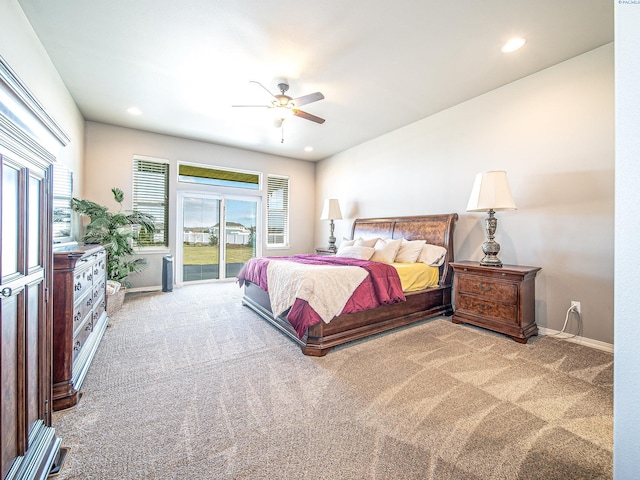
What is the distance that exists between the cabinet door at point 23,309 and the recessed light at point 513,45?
12.1 feet

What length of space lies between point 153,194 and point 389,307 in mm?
4710

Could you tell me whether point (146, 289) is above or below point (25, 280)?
below

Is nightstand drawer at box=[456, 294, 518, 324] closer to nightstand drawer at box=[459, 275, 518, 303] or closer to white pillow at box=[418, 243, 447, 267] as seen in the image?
nightstand drawer at box=[459, 275, 518, 303]

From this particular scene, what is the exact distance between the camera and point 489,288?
9.96 feet

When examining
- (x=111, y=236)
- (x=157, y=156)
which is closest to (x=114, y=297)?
(x=111, y=236)

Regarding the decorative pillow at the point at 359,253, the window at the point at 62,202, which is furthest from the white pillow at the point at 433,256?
the window at the point at 62,202

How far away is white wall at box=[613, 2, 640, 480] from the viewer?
706 millimetres

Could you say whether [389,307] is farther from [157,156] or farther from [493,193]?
[157,156]

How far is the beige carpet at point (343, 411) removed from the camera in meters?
1.33

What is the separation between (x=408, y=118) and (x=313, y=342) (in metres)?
3.70

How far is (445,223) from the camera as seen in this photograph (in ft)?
12.6

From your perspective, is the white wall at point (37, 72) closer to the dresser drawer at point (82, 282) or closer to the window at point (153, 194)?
the window at point (153, 194)

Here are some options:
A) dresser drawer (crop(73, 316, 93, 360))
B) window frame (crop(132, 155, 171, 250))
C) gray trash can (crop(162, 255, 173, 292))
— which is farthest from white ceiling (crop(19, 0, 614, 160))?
dresser drawer (crop(73, 316, 93, 360))

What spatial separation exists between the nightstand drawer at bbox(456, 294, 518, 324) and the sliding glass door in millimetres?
4434
